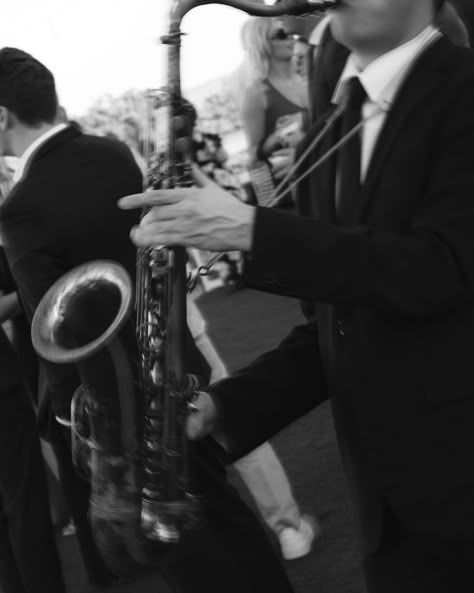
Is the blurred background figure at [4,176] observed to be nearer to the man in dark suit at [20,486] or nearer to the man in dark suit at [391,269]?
the man in dark suit at [20,486]

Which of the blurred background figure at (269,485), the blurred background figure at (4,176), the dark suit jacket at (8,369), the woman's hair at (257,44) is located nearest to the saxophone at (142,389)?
the dark suit jacket at (8,369)

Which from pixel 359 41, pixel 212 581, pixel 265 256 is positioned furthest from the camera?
pixel 212 581

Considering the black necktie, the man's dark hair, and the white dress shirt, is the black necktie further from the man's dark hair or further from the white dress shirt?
the man's dark hair

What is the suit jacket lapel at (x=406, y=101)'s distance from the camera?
145 centimetres

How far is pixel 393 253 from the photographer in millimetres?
1361

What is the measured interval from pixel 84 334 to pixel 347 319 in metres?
0.72

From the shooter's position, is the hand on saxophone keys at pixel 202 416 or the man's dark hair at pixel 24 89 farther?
the man's dark hair at pixel 24 89

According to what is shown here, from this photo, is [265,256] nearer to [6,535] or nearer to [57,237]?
[57,237]

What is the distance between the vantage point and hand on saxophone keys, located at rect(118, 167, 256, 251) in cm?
134

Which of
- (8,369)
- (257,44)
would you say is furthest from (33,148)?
(257,44)

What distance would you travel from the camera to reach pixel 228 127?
10914mm

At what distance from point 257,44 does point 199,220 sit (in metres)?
4.23

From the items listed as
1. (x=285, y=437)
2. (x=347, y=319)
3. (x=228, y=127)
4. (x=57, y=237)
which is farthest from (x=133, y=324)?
(x=228, y=127)

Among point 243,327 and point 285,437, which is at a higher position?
point 285,437
